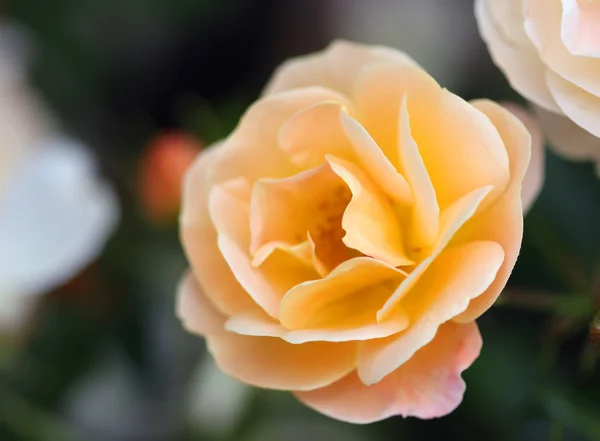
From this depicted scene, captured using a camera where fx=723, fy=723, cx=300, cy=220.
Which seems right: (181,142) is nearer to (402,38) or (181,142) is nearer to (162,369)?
(162,369)

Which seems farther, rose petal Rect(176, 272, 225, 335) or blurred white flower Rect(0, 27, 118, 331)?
blurred white flower Rect(0, 27, 118, 331)

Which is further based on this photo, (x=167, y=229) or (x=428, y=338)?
(x=167, y=229)

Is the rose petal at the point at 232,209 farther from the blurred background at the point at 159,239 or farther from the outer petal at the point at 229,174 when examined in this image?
the blurred background at the point at 159,239

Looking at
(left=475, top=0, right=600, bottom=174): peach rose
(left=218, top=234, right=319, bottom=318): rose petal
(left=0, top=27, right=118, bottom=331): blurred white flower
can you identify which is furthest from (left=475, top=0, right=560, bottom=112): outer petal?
(left=0, top=27, right=118, bottom=331): blurred white flower

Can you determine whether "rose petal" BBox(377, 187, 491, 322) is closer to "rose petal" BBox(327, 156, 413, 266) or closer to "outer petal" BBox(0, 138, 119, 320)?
"rose petal" BBox(327, 156, 413, 266)

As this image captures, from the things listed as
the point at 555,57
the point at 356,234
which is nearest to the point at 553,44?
the point at 555,57

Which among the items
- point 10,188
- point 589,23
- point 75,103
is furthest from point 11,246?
point 589,23
